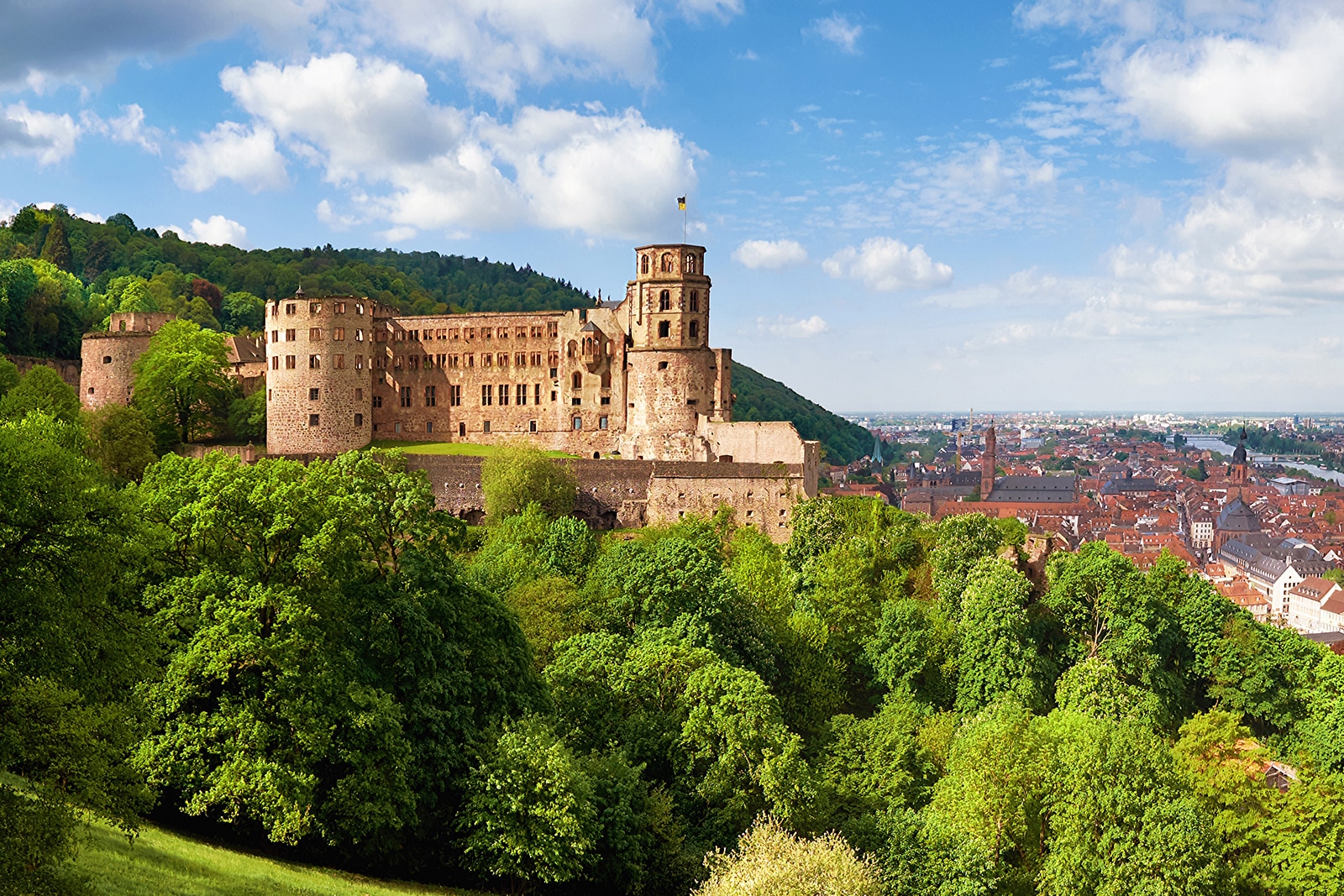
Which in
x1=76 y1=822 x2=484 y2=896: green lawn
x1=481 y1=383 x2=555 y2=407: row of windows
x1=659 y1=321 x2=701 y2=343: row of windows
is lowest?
x1=76 y1=822 x2=484 y2=896: green lawn

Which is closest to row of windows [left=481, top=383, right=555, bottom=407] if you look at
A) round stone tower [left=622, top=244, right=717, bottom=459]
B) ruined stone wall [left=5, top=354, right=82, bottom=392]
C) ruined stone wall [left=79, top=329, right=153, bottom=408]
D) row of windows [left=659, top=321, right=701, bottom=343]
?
round stone tower [left=622, top=244, right=717, bottom=459]

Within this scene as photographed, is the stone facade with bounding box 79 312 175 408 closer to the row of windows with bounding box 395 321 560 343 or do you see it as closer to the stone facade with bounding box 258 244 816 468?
the stone facade with bounding box 258 244 816 468

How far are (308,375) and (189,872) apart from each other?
51578 mm

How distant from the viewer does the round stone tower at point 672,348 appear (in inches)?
2763

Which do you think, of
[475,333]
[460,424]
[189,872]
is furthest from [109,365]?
[189,872]

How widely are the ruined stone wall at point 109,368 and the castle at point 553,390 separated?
9 cm

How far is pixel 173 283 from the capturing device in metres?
115

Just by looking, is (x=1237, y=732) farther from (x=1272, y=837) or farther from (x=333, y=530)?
(x=333, y=530)

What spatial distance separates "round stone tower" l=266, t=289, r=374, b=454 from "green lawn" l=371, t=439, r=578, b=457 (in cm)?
371

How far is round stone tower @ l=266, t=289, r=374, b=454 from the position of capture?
72938 mm

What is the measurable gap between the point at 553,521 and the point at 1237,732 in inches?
1274

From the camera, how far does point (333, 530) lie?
2995cm

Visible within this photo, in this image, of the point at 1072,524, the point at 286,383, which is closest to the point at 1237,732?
the point at 286,383

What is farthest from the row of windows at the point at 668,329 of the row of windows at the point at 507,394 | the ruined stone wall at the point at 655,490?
the row of windows at the point at 507,394
